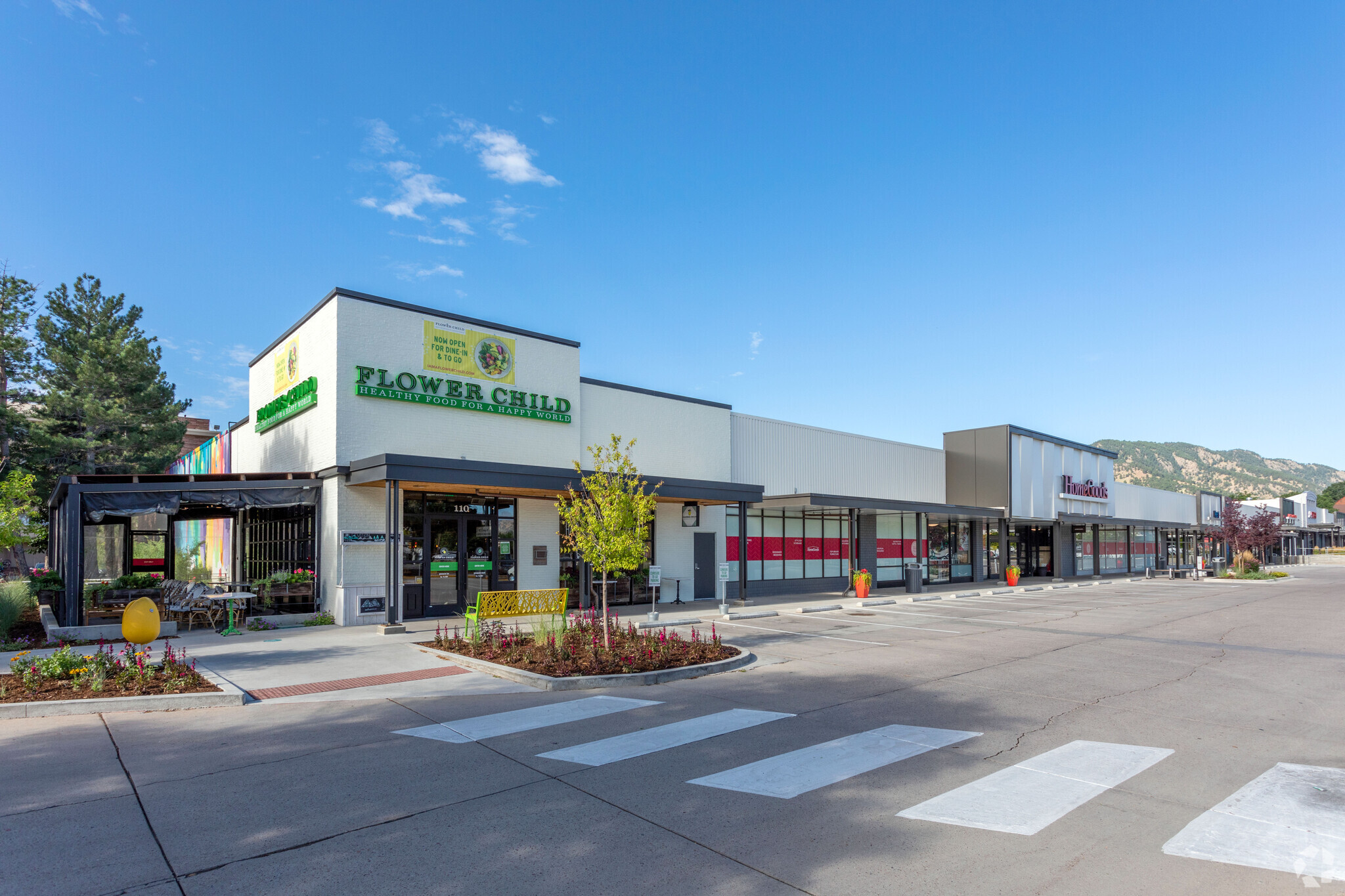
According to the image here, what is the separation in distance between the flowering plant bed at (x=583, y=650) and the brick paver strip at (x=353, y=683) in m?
0.78

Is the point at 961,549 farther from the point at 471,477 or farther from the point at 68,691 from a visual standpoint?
the point at 68,691

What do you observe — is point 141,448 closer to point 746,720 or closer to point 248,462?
point 248,462

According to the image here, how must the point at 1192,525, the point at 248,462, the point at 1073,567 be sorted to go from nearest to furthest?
the point at 248,462 < the point at 1073,567 < the point at 1192,525

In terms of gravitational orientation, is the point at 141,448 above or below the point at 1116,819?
above

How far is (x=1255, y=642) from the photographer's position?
16.1 meters

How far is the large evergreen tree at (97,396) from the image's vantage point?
30.4 m

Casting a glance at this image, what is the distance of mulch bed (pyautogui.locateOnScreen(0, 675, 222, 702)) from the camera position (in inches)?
361

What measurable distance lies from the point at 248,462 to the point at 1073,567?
40028 mm

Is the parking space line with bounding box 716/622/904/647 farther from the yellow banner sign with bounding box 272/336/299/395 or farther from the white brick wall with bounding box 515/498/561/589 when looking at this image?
the yellow banner sign with bounding box 272/336/299/395

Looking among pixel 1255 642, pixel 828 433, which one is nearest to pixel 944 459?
pixel 828 433

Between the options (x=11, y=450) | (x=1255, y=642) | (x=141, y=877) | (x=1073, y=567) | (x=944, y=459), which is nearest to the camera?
(x=141, y=877)

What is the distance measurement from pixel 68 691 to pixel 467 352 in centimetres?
1230

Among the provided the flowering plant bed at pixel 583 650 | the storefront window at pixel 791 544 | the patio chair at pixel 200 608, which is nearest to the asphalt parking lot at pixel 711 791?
the flowering plant bed at pixel 583 650

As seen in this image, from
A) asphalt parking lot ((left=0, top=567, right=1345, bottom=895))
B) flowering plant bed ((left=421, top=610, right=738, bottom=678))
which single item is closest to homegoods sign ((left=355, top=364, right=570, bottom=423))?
flowering plant bed ((left=421, top=610, right=738, bottom=678))
